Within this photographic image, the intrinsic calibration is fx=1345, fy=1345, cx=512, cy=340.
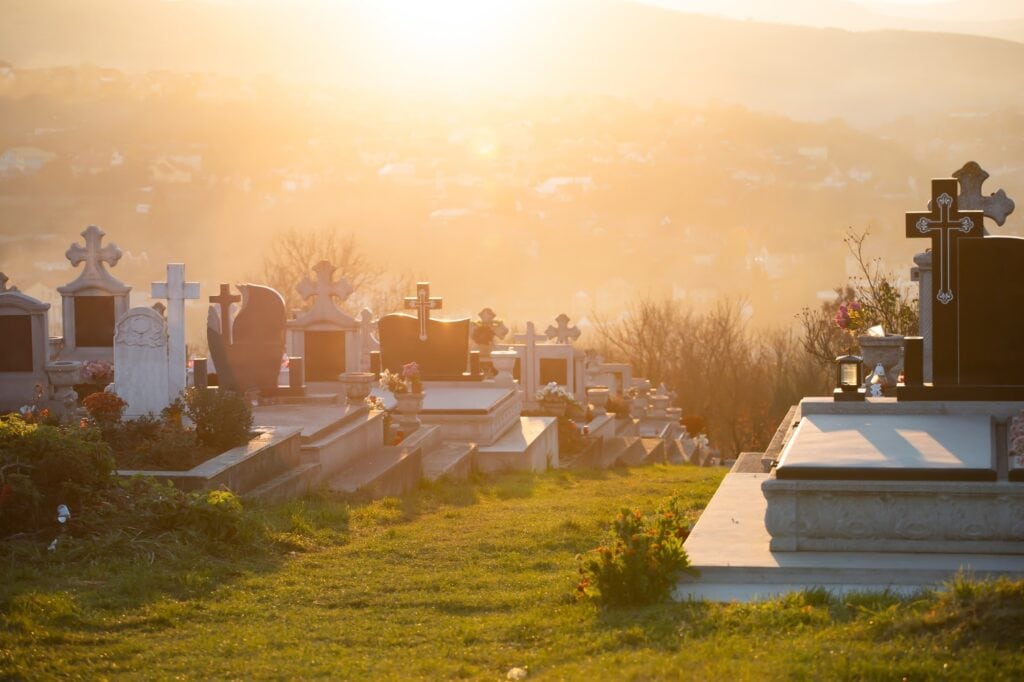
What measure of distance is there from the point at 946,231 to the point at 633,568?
5344mm

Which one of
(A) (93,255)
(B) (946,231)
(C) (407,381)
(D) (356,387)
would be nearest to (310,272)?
(A) (93,255)

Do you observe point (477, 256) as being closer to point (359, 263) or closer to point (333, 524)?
point (359, 263)

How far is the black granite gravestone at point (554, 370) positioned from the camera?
95.5ft

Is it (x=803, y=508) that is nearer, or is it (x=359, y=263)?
(x=803, y=508)

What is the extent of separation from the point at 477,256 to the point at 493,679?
344 ft

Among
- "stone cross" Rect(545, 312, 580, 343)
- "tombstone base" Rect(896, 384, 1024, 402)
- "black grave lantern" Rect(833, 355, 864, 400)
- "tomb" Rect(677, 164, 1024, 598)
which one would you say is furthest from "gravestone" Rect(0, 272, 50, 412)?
"stone cross" Rect(545, 312, 580, 343)

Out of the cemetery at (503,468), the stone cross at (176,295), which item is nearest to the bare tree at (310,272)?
the cemetery at (503,468)

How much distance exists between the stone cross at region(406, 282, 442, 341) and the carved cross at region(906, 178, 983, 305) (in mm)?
11667

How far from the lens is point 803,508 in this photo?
28.0 ft

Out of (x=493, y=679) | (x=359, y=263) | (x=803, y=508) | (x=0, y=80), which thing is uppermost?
(x=0, y=80)

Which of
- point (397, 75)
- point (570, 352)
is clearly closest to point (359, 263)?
point (570, 352)

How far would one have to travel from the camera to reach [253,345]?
17062mm

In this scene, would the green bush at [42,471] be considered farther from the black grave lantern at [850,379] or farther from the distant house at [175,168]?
the distant house at [175,168]

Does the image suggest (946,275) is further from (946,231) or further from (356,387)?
(356,387)
